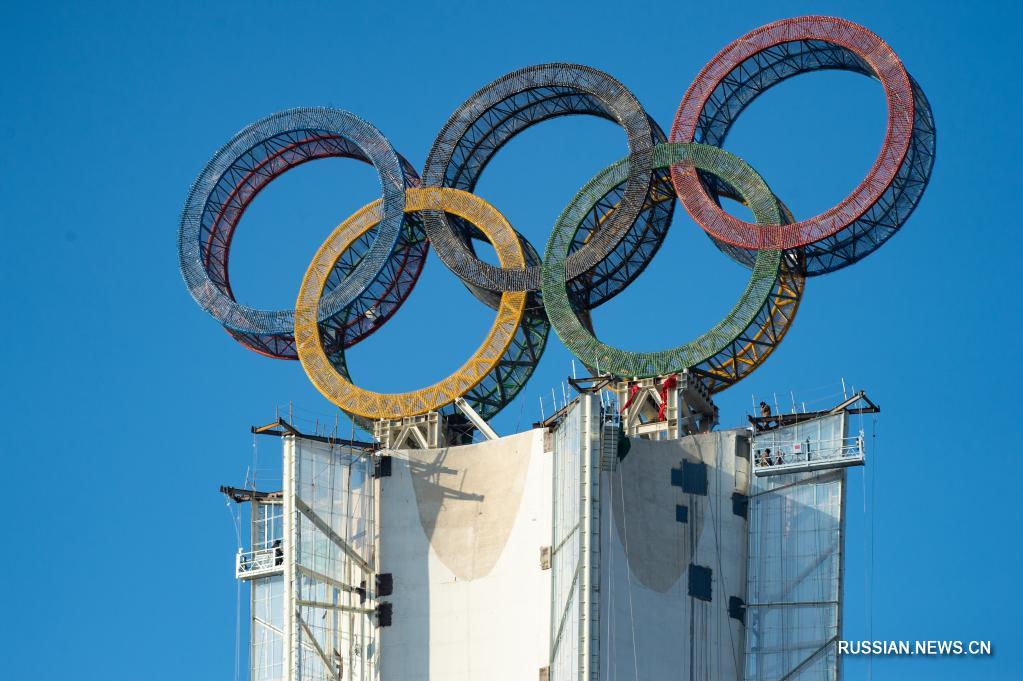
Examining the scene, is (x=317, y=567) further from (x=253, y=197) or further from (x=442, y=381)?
(x=253, y=197)

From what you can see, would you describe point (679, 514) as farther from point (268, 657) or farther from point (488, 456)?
point (268, 657)

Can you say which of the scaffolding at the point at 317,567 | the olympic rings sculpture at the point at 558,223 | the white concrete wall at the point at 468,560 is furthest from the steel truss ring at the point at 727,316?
A: the scaffolding at the point at 317,567

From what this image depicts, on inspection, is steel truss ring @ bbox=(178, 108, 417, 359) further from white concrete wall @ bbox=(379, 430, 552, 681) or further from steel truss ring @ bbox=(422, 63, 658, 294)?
white concrete wall @ bbox=(379, 430, 552, 681)

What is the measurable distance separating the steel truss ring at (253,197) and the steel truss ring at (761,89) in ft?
53.4

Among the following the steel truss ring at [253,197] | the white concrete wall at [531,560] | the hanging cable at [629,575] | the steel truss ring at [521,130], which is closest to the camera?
the hanging cable at [629,575]

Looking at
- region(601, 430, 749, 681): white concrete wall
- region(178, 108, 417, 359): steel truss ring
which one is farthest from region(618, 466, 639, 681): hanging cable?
region(178, 108, 417, 359): steel truss ring

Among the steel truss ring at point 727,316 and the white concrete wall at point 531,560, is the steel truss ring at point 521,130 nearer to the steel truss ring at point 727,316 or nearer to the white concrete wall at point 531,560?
the steel truss ring at point 727,316

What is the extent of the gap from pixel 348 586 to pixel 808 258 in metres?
28.4

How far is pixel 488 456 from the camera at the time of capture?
435 ft

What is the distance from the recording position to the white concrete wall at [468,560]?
12781 cm

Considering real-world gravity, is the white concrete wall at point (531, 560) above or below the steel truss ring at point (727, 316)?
below

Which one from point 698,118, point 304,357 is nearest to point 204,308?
point 304,357

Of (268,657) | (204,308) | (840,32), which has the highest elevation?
(840,32)

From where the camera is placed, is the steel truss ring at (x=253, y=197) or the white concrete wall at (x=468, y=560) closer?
the white concrete wall at (x=468, y=560)
